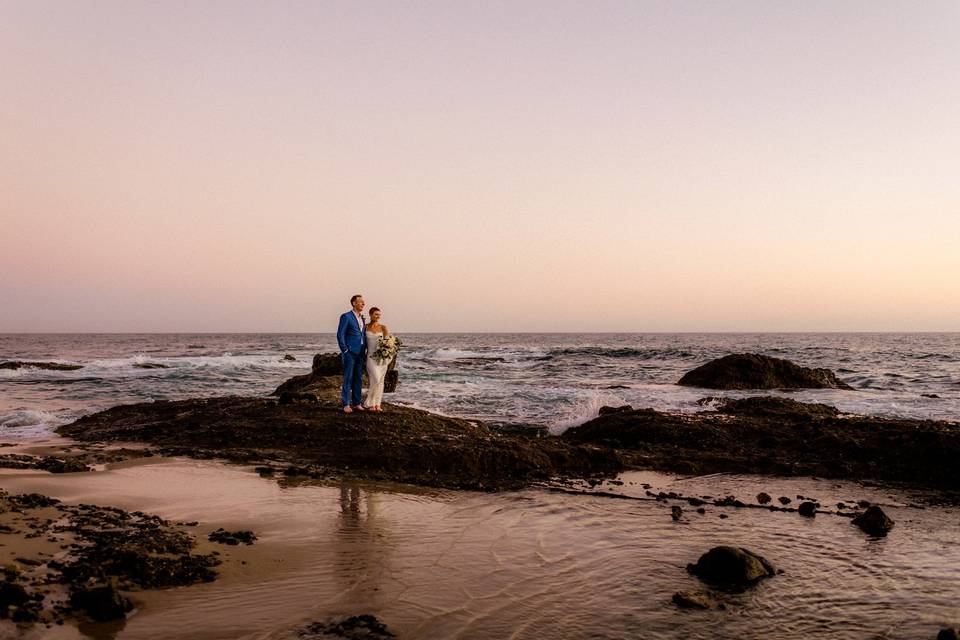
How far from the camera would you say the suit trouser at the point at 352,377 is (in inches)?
464

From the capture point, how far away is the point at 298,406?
41.1 feet

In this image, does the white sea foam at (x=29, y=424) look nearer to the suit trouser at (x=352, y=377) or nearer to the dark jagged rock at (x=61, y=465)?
the dark jagged rock at (x=61, y=465)

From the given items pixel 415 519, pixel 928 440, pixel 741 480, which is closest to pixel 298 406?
pixel 415 519

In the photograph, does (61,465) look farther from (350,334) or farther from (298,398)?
(298,398)

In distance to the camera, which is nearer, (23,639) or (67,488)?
(23,639)

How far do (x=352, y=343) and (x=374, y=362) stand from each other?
529mm

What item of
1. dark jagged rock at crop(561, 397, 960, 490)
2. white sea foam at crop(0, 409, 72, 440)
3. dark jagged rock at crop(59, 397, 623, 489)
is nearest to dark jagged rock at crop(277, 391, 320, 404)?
dark jagged rock at crop(59, 397, 623, 489)

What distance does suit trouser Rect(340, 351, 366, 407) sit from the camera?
11789 mm

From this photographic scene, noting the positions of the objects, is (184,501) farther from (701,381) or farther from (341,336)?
(701,381)

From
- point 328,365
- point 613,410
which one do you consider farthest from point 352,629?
point 328,365

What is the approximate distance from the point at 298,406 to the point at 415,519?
22.5 feet

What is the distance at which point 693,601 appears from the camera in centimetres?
429

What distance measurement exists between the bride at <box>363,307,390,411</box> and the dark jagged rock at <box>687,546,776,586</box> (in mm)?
7770

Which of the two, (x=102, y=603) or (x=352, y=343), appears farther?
(x=352, y=343)
